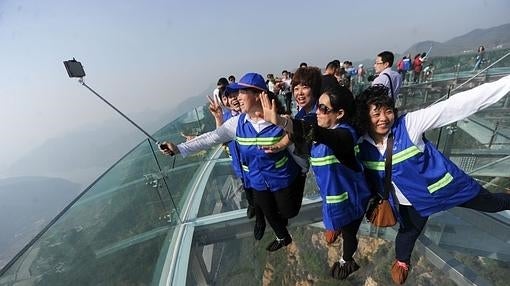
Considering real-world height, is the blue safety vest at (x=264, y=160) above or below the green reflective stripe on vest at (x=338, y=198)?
above

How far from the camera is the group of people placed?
174 cm

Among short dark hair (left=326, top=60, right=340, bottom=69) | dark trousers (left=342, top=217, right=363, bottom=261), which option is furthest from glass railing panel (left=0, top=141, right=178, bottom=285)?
short dark hair (left=326, top=60, right=340, bottom=69)

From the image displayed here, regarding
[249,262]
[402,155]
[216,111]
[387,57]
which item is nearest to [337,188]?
[402,155]

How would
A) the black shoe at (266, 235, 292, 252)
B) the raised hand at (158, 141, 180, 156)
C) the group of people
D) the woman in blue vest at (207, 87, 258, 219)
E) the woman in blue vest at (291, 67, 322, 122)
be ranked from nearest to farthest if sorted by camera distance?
the group of people
the woman in blue vest at (291, 67, 322, 122)
the raised hand at (158, 141, 180, 156)
the woman in blue vest at (207, 87, 258, 219)
the black shoe at (266, 235, 292, 252)

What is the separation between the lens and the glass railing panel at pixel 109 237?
1907 mm

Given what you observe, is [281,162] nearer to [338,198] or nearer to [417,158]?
[338,198]

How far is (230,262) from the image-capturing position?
5.61 m

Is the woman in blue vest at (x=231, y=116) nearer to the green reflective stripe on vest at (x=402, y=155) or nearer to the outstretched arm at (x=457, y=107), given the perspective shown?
the green reflective stripe on vest at (x=402, y=155)

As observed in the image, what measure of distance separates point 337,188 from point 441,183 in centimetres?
67

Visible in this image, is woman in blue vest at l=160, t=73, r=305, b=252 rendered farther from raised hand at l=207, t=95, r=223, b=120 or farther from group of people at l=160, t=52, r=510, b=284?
raised hand at l=207, t=95, r=223, b=120

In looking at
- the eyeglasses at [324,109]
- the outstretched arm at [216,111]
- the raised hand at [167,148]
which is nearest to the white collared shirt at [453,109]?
the eyeglasses at [324,109]

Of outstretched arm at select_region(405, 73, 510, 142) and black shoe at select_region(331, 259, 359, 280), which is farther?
black shoe at select_region(331, 259, 359, 280)

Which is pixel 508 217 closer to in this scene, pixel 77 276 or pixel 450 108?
pixel 450 108

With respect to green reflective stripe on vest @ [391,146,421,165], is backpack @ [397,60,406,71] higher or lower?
lower
